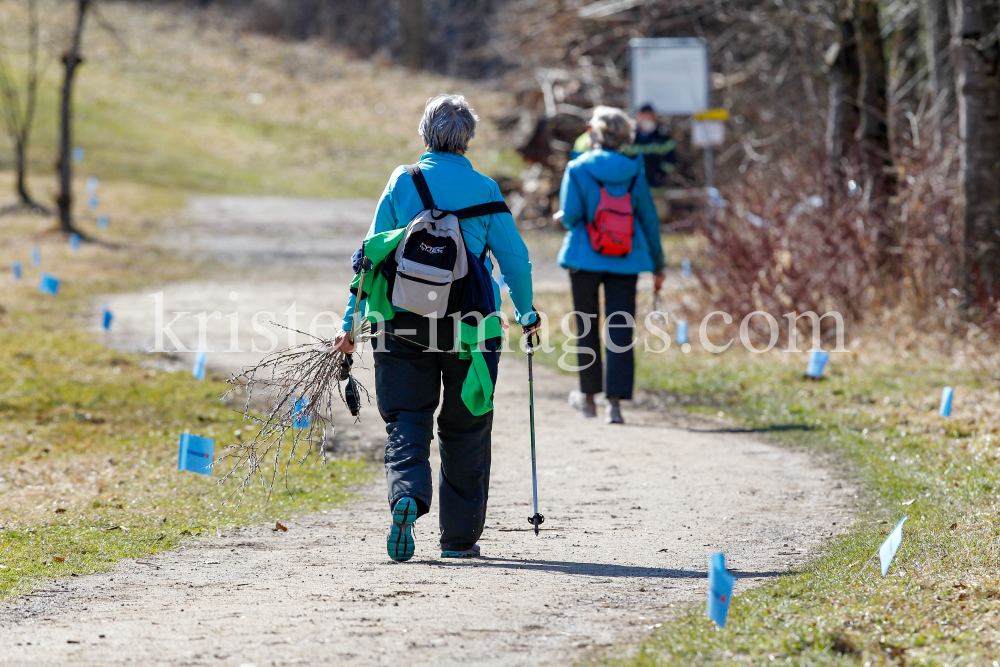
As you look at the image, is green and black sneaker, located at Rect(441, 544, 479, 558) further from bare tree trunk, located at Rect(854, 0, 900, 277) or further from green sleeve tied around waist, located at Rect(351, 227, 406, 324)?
bare tree trunk, located at Rect(854, 0, 900, 277)

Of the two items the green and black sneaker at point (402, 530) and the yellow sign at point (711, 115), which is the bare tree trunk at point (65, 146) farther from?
the green and black sneaker at point (402, 530)

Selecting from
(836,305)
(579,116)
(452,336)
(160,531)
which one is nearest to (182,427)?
(160,531)

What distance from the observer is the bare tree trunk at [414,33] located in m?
48.3

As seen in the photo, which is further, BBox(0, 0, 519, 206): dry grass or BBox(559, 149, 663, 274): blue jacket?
BBox(0, 0, 519, 206): dry grass

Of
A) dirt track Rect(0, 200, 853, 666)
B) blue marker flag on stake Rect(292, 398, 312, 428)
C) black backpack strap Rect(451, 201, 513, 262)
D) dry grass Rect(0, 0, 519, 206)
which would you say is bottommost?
dirt track Rect(0, 200, 853, 666)

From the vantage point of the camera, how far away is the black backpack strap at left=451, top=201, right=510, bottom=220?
16.0 feet

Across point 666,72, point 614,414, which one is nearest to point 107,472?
point 614,414

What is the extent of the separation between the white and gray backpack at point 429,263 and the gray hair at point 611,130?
3.16 metres

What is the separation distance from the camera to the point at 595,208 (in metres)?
7.81

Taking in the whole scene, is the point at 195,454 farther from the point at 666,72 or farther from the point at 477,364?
the point at 666,72

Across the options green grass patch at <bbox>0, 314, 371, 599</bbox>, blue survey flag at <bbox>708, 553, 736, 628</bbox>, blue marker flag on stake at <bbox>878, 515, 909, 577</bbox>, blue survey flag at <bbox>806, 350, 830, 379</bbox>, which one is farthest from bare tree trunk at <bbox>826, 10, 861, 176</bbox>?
blue survey flag at <bbox>708, 553, 736, 628</bbox>

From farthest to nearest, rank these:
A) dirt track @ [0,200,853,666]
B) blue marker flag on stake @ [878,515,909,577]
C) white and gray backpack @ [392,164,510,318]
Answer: white and gray backpack @ [392,164,510,318] → blue marker flag on stake @ [878,515,909,577] → dirt track @ [0,200,853,666]

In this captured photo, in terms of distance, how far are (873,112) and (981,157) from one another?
1.83 m

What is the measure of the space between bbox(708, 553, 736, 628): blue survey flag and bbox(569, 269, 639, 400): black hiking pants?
4.14 metres
